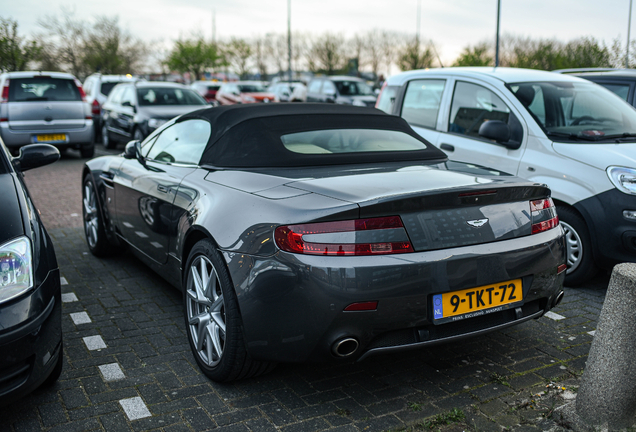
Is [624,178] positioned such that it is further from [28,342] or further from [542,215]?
[28,342]

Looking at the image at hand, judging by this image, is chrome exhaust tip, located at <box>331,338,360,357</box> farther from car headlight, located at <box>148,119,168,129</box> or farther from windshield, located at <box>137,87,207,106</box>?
windshield, located at <box>137,87,207,106</box>

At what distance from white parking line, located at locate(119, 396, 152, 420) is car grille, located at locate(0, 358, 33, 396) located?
1.60ft

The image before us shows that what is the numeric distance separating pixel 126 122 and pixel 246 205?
37.0 feet

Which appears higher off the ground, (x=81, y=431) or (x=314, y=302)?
(x=314, y=302)

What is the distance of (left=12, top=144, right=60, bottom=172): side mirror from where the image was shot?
12.7ft

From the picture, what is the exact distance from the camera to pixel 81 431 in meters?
2.61

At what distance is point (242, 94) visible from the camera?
76.1 feet

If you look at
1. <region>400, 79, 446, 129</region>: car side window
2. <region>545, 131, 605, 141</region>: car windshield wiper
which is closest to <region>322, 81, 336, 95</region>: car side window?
<region>400, 79, 446, 129</region>: car side window

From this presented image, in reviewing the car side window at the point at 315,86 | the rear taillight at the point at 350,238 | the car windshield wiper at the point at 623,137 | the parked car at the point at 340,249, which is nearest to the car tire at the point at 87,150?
the car side window at the point at 315,86

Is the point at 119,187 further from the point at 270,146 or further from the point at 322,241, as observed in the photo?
the point at 322,241

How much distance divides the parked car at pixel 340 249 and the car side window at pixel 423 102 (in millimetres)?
2533

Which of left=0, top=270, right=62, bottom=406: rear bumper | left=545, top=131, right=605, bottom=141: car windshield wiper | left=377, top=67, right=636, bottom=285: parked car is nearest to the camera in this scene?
left=0, top=270, right=62, bottom=406: rear bumper

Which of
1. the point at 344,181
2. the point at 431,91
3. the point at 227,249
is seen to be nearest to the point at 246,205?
the point at 227,249

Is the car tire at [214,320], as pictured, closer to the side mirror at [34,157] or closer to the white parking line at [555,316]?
the side mirror at [34,157]
